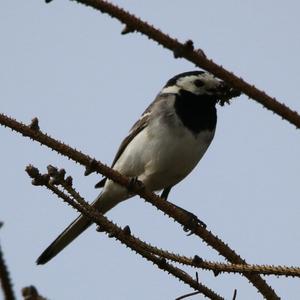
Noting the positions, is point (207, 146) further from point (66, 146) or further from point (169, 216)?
point (66, 146)

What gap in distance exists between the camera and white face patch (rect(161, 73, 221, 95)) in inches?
261

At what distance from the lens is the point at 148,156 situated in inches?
245

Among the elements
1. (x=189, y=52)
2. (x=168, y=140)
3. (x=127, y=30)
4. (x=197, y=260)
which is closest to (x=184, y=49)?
(x=189, y=52)

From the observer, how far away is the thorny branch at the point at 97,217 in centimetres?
277

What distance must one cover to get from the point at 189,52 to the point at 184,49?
23mm

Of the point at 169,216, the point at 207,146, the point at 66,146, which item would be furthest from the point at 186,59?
the point at 207,146

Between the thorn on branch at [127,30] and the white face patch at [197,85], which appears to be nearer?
the thorn on branch at [127,30]

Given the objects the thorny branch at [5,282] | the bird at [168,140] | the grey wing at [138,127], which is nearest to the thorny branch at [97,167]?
the thorny branch at [5,282]

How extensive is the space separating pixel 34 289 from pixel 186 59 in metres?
1.00

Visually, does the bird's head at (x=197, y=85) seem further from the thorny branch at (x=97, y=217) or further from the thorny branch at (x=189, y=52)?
the thorny branch at (x=189, y=52)

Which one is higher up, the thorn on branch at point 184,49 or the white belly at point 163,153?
the white belly at point 163,153

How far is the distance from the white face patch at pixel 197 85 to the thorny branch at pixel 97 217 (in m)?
3.74

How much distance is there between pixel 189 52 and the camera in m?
2.25

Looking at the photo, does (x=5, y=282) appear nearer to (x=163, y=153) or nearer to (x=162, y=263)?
(x=162, y=263)
